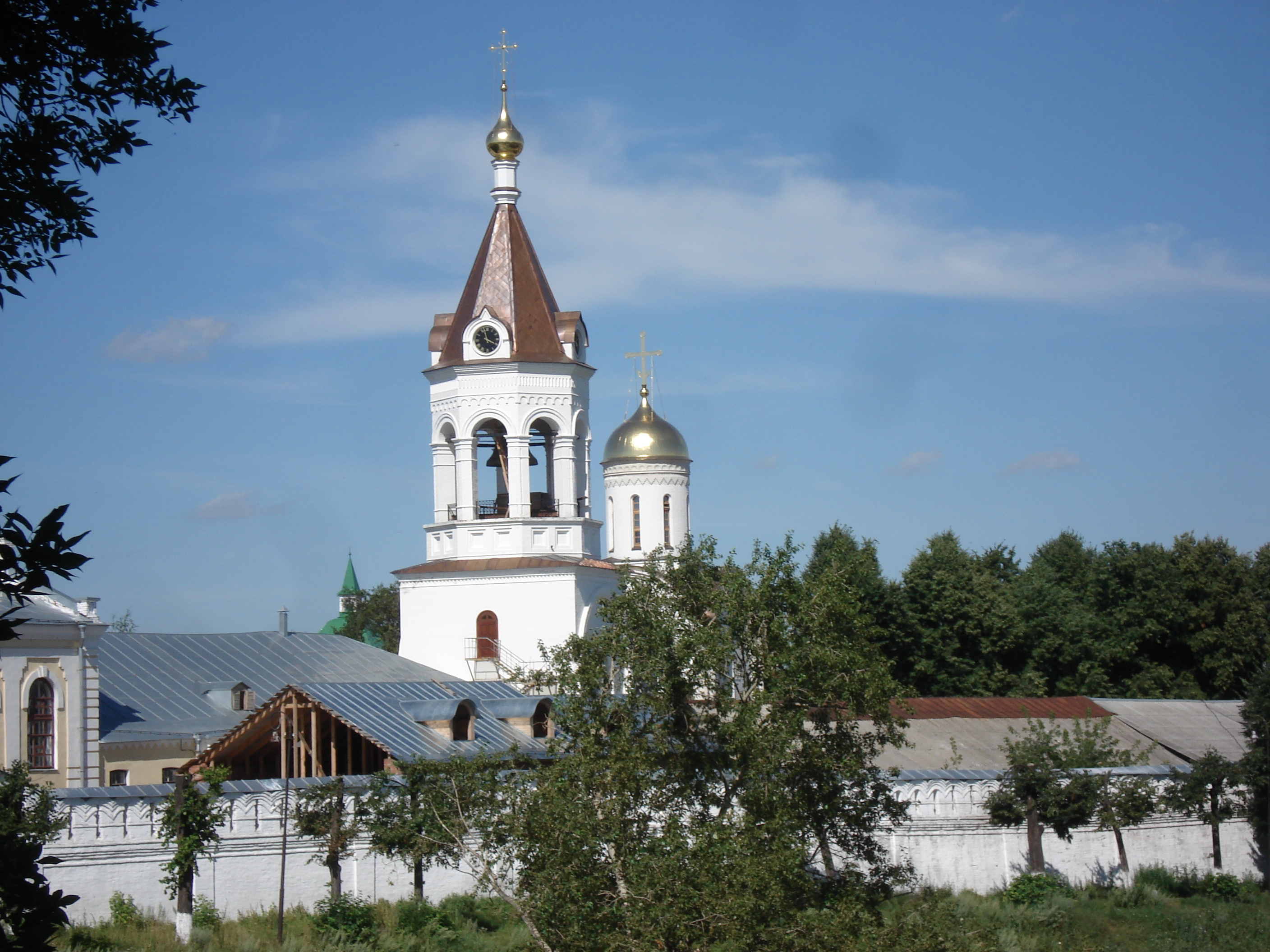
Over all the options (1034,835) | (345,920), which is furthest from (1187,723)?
(345,920)

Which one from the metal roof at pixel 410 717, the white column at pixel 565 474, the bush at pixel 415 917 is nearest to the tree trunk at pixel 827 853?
the bush at pixel 415 917

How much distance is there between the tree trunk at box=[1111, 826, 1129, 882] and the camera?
88.7ft

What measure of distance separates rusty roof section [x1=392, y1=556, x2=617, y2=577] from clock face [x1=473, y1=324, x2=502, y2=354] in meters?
4.70

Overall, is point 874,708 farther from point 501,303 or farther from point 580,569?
point 501,303

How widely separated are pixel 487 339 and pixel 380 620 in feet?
111

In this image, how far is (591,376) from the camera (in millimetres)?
35031

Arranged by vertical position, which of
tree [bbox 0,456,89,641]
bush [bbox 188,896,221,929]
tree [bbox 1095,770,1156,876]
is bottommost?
bush [bbox 188,896,221,929]

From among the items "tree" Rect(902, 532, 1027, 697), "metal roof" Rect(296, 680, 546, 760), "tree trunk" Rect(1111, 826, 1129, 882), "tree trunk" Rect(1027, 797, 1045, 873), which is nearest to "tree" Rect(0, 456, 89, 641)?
"metal roof" Rect(296, 680, 546, 760)

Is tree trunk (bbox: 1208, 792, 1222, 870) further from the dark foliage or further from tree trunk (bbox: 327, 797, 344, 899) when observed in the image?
tree trunk (bbox: 327, 797, 344, 899)

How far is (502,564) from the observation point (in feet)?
109

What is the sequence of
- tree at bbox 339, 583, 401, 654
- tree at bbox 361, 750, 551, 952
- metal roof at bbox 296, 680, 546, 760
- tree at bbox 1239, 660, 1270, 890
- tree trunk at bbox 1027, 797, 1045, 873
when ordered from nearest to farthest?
tree at bbox 361, 750, 551, 952, metal roof at bbox 296, 680, 546, 760, tree trunk at bbox 1027, 797, 1045, 873, tree at bbox 1239, 660, 1270, 890, tree at bbox 339, 583, 401, 654

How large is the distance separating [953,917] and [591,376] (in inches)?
765

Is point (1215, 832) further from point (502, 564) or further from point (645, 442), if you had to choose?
point (645, 442)

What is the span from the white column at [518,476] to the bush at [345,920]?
1420 cm
